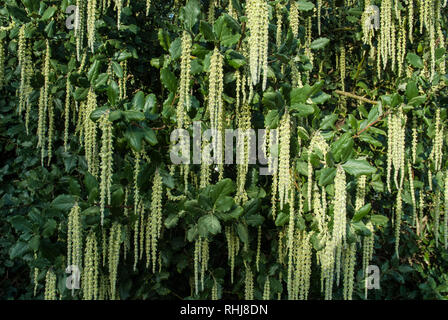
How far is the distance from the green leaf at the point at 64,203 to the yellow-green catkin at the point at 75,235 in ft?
0.24

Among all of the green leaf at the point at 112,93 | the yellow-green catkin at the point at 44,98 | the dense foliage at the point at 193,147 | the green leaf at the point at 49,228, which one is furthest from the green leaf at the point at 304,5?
the green leaf at the point at 49,228

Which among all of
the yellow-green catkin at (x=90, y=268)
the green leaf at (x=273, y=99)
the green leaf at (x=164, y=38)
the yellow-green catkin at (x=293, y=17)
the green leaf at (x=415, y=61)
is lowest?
A: the yellow-green catkin at (x=90, y=268)

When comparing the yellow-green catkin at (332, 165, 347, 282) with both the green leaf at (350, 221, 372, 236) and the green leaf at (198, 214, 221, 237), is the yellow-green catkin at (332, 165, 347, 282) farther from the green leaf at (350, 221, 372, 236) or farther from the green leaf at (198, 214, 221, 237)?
the green leaf at (198, 214, 221, 237)

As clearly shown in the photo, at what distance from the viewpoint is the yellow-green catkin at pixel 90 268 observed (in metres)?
2.22

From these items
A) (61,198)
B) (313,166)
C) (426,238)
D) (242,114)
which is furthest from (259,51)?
(426,238)

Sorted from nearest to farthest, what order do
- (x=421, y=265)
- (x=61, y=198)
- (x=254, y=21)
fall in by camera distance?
1. (x=254, y=21)
2. (x=61, y=198)
3. (x=421, y=265)

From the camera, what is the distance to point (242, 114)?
227cm

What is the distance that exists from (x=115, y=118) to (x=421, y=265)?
3.40 meters

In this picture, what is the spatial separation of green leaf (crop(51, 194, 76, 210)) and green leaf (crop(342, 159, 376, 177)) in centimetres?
150

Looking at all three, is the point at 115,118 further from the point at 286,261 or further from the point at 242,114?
the point at 286,261

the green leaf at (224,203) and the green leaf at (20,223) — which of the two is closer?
Result: the green leaf at (224,203)

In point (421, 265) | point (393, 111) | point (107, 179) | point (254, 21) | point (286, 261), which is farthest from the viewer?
point (421, 265)

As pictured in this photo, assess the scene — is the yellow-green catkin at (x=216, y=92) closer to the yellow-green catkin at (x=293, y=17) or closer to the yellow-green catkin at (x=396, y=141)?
the yellow-green catkin at (x=293, y=17)

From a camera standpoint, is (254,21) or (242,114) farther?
(242,114)
